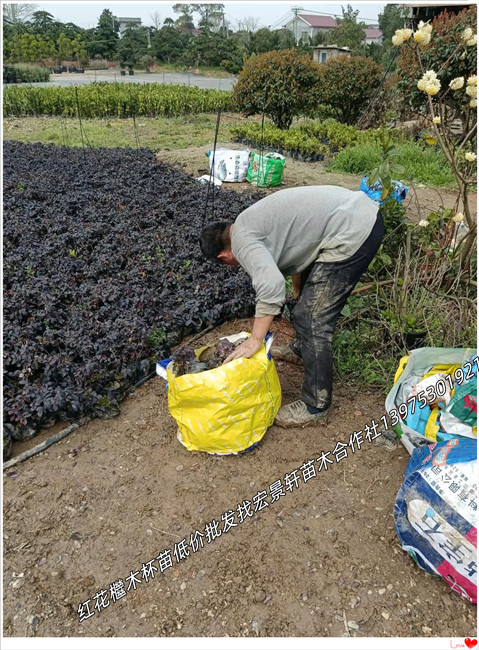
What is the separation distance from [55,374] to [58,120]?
40.4 ft

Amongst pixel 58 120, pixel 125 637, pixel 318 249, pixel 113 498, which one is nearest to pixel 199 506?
pixel 113 498

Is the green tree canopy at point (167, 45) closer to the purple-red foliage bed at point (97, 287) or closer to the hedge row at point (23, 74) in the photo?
the hedge row at point (23, 74)

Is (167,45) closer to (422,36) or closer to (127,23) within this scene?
Answer: (127,23)

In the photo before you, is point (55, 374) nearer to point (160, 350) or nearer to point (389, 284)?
point (160, 350)

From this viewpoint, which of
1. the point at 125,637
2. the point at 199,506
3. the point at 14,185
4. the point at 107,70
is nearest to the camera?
the point at 125,637

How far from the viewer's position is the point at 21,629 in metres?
1.66

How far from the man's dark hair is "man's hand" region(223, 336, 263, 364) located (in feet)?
1.60

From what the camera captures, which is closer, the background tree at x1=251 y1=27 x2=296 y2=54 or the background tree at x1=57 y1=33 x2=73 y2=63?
the background tree at x1=57 y1=33 x2=73 y2=63

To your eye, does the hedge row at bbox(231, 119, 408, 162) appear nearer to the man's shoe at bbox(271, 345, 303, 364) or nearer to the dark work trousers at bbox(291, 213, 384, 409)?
the man's shoe at bbox(271, 345, 303, 364)

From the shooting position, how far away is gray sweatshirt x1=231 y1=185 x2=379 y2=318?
2127 mm

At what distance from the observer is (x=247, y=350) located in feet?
6.91

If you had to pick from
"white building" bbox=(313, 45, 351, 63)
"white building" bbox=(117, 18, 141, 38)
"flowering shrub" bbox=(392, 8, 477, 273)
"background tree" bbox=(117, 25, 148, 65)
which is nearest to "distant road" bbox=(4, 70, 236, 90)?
"background tree" bbox=(117, 25, 148, 65)

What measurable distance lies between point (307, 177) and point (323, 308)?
5111 millimetres

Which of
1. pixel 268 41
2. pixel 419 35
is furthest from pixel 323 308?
pixel 268 41
